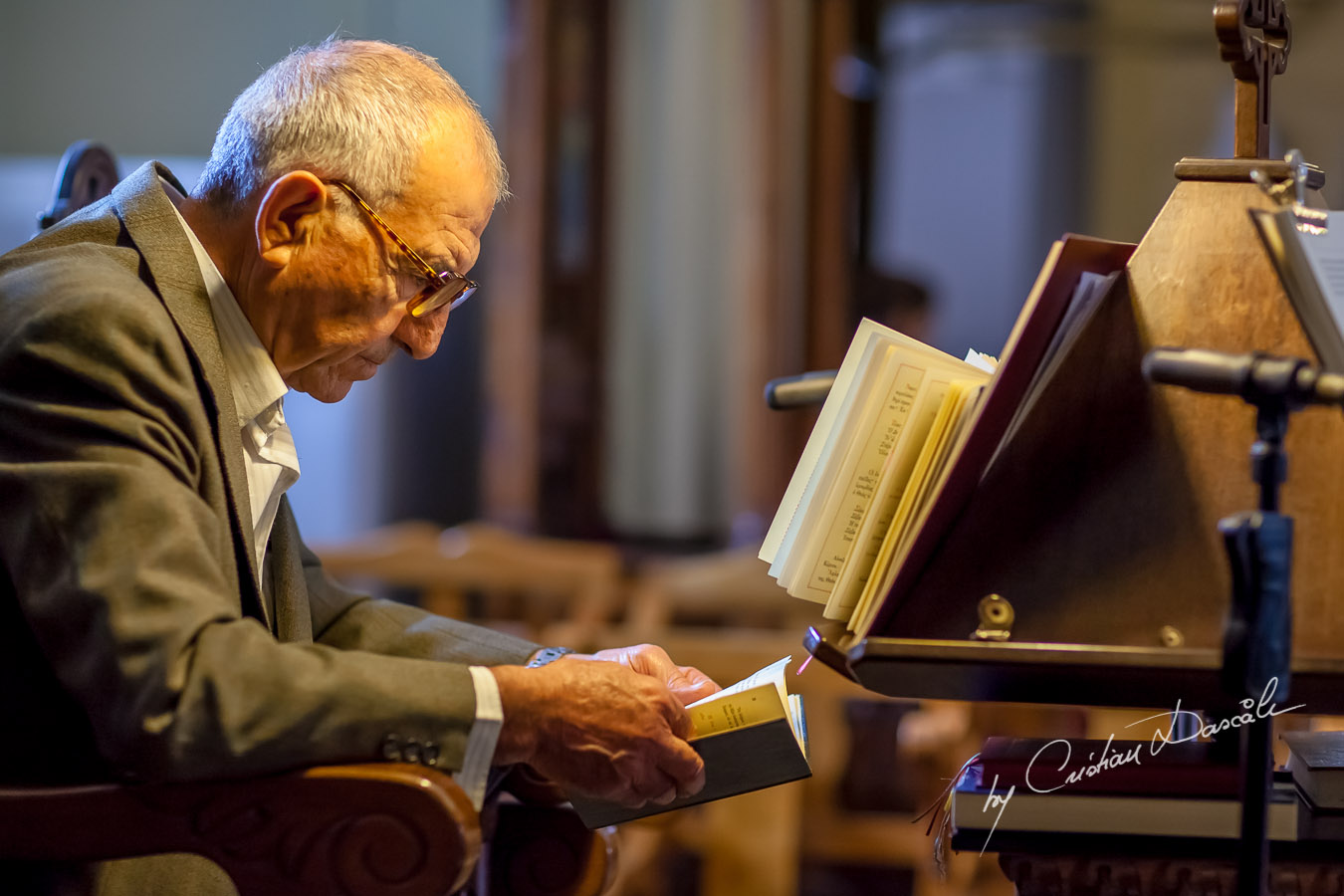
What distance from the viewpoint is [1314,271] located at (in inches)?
40.9

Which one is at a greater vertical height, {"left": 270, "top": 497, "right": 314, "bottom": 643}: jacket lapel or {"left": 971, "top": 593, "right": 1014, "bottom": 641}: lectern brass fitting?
{"left": 971, "top": 593, "right": 1014, "bottom": 641}: lectern brass fitting

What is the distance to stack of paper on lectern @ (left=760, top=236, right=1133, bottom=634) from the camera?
104 cm

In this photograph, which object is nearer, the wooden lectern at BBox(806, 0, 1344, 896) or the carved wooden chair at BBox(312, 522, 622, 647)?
the wooden lectern at BBox(806, 0, 1344, 896)

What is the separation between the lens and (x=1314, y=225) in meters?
1.08

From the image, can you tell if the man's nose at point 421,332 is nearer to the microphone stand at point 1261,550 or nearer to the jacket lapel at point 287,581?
the jacket lapel at point 287,581

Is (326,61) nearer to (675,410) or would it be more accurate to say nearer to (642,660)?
(642,660)

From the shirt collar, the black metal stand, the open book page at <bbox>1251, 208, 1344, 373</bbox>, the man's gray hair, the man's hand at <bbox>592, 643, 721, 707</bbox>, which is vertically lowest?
the man's hand at <bbox>592, 643, 721, 707</bbox>

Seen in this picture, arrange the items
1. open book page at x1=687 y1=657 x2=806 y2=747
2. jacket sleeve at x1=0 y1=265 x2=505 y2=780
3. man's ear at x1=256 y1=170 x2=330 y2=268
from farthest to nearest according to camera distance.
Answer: man's ear at x1=256 y1=170 x2=330 y2=268 → open book page at x1=687 y1=657 x2=806 y2=747 → jacket sleeve at x1=0 y1=265 x2=505 y2=780

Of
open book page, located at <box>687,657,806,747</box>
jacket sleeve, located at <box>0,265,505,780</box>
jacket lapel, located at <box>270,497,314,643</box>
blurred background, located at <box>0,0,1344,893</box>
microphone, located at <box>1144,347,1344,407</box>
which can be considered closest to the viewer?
microphone, located at <box>1144,347,1344,407</box>

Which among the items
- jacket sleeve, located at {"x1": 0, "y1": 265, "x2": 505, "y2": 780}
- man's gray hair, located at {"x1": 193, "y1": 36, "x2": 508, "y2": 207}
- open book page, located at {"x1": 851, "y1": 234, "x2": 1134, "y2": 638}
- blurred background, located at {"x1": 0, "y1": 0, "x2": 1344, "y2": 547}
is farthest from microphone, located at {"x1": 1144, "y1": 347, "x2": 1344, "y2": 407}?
blurred background, located at {"x1": 0, "y1": 0, "x2": 1344, "y2": 547}

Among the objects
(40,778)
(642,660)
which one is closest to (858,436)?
(642,660)

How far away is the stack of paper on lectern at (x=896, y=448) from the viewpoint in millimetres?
1040

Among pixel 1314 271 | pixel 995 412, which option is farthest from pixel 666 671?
pixel 1314 271

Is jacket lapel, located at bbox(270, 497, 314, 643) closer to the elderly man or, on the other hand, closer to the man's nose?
the elderly man
